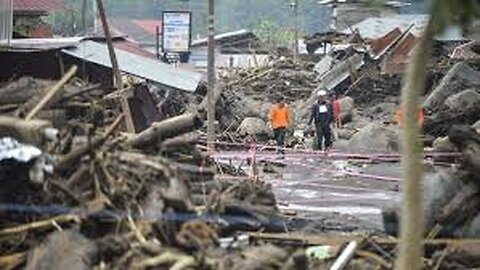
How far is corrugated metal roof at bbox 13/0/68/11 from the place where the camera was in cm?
3234

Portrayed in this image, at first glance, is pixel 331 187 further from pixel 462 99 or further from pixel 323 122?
pixel 462 99

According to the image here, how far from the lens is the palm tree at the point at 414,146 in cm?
512

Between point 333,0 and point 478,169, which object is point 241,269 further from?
point 333,0

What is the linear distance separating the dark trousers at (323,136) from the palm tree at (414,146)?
1728 cm

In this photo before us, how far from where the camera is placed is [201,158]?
11.4 metres

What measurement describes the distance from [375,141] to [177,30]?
9.65 metres

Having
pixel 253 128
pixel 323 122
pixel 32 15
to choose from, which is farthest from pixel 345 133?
pixel 32 15

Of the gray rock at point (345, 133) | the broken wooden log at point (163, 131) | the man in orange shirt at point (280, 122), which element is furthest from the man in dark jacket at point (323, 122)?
the broken wooden log at point (163, 131)

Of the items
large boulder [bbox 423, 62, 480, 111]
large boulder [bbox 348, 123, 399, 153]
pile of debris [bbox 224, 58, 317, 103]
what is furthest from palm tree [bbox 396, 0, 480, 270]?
pile of debris [bbox 224, 58, 317, 103]

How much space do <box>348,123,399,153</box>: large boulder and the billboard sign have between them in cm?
852

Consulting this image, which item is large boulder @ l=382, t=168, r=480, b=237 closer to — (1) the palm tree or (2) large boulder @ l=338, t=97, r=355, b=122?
(1) the palm tree

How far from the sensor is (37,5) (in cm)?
3550

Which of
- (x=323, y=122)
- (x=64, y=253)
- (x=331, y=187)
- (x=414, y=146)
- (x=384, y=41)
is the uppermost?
(x=414, y=146)

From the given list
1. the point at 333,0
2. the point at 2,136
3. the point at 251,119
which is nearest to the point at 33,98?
the point at 2,136
